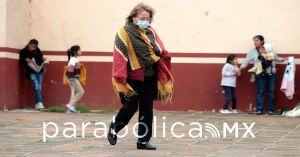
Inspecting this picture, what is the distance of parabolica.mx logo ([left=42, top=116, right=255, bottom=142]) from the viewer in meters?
11.4

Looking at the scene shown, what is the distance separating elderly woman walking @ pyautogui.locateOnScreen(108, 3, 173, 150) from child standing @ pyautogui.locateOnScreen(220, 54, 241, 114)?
7.83 meters

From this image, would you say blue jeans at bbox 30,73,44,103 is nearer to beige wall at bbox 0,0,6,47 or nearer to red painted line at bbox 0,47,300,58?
red painted line at bbox 0,47,300,58

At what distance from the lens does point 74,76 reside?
56.2 feet

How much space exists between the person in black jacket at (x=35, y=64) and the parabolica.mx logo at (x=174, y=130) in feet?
14.3

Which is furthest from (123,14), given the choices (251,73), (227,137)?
(227,137)

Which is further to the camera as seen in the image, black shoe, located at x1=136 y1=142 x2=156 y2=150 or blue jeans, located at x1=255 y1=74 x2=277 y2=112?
blue jeans, located at x1=255 y1=74 x2=277 y2=112

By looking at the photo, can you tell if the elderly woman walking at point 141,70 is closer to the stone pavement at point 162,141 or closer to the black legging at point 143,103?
the black legging at point 143,103

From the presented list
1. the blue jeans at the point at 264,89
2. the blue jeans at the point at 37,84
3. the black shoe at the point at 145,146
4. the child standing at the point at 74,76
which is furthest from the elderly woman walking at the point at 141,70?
the blue jeans at the point at 37,84

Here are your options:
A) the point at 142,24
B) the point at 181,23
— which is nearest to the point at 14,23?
the point at 181,23

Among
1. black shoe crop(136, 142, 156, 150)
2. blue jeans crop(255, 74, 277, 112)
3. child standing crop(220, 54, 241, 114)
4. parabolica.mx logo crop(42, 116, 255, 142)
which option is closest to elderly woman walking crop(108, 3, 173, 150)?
black shoe crop(136, 142, 156, 150)

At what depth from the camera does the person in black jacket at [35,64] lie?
58.1 feet

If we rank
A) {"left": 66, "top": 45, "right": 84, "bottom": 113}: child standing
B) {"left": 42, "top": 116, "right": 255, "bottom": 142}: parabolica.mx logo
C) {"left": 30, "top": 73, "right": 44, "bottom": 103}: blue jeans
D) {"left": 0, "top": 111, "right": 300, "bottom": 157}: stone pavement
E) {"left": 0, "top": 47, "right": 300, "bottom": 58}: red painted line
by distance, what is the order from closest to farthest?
{"left": 0, "top": 111, "right": 300, "bottom": 157}: stone pavement, {"left": 42, "top": 116, "right": 255, "bottom": 142}: parabolica.mx logo, {"left": 66, "top": 45, "right": 84, "bottom": 113}: child standing, {"left": 0, "top": 47, "right": 300, "bottom": 58}: red painted line, {"left": 30, "top": 73, "right": 44, "bottom": 103}: blue jeans

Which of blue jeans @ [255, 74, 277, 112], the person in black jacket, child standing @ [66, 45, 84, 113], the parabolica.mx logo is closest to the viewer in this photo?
the parabolica.mx logo

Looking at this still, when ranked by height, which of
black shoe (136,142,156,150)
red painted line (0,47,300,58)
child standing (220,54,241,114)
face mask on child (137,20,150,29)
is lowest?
black shoe (136,142,156,150)
